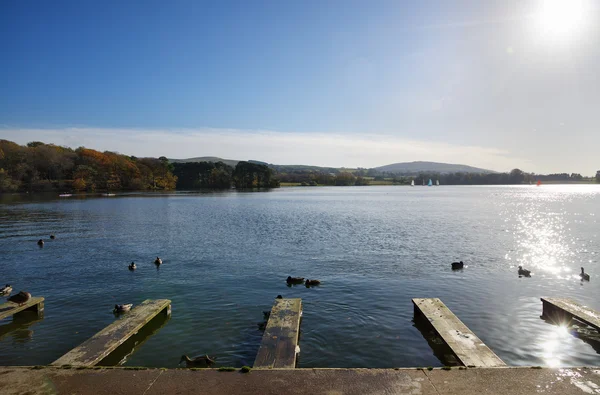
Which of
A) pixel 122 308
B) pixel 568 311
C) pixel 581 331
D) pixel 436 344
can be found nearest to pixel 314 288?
pixel 436 344

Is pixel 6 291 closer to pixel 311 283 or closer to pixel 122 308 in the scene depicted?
pixel 122 308

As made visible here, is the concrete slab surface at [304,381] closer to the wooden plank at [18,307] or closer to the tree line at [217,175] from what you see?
the wooden plank at [18,307]

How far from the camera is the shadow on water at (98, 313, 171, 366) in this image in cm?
1146

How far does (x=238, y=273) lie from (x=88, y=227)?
30982 mm

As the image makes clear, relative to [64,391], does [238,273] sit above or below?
below

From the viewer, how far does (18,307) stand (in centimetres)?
1505

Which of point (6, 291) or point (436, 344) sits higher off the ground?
point (436, 344)

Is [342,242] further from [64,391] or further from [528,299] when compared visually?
[64,391]

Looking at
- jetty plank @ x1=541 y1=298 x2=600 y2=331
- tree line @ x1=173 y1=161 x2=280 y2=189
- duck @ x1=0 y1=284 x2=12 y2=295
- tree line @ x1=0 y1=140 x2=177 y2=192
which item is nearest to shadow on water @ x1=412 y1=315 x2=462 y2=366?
jetty plank @ x1=541 y1=298 x2=600 y2=331

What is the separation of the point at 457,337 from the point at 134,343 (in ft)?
34.6

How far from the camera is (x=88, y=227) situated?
4522 centimetres

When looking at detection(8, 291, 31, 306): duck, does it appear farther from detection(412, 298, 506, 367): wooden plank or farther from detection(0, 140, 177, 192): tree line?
detection(0, 140, 177, 192): tree line

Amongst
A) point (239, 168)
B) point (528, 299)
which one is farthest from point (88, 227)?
point (239, 168)

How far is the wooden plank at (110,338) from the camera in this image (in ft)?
32.7
